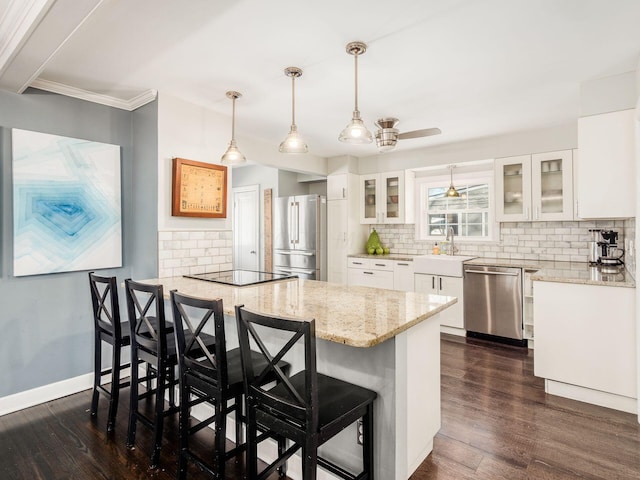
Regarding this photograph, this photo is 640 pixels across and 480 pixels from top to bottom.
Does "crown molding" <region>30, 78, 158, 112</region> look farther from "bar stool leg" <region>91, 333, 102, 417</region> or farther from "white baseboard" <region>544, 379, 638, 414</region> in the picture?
"white baseboard" <region>544, 379, 638, 414</region>

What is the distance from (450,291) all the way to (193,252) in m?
2.98

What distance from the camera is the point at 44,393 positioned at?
8.98ft

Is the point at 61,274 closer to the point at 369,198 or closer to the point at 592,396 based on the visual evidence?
the point at 369,198

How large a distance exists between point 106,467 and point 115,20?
A: 8.03ft

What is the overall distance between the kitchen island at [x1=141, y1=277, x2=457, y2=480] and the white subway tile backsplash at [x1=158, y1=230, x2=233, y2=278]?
49.0 inches

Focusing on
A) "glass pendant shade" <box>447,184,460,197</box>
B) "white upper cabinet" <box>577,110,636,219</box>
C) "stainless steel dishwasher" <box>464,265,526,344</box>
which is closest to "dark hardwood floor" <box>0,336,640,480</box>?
"stainless steel dishwasher" <box>464,265,526,344</box>

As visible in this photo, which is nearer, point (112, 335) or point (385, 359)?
point (385, 359)

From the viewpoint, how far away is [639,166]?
2.37m

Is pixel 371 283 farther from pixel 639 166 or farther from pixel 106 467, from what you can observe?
pixel 106 467

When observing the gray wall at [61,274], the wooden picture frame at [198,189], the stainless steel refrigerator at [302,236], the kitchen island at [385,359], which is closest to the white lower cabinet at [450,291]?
the stainless steel refrigerator at [302,236]

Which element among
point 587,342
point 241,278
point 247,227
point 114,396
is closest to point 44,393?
point 114,396

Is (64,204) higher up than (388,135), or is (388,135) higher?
(388,135)

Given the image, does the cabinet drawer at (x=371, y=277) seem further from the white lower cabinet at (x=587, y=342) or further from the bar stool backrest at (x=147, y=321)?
the bar stool backrest at (x=147, y=321)

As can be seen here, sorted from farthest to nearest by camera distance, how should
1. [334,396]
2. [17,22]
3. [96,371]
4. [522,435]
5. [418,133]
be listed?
[418,133], [96,371], [522,435], [17,22], [334,396]
